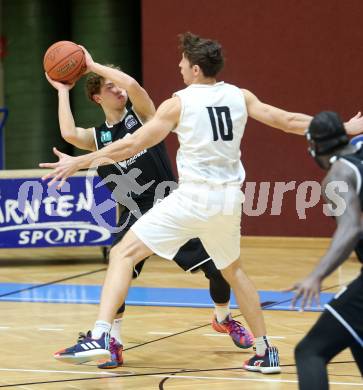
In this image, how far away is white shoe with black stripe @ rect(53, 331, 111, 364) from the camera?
5281 mm

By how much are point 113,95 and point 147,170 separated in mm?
547

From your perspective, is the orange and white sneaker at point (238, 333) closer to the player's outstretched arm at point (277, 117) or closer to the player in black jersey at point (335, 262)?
the player's outstretched arm at point (277, 117)

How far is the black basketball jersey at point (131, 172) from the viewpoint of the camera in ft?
21.0

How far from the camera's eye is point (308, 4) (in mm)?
11562

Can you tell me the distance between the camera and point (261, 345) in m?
5.77

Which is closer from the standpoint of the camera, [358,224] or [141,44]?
[358,224]

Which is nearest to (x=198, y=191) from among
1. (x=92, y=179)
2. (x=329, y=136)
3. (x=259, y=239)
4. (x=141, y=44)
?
(x=329, y=136)

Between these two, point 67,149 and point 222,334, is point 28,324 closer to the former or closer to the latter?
point 222,334

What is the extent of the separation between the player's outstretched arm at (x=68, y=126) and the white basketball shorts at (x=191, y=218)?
969 mm

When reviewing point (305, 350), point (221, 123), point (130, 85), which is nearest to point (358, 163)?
point (305, 350)

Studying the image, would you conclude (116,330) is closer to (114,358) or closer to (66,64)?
(114,358)

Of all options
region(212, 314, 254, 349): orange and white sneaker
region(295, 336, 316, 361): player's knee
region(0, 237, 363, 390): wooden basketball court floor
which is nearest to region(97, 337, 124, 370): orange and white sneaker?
region(0, 237, 363, 390): wooden basketball court floor

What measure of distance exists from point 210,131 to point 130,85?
83 centimetres

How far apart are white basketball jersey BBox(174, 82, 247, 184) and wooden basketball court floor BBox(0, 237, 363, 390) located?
3.88 feet
